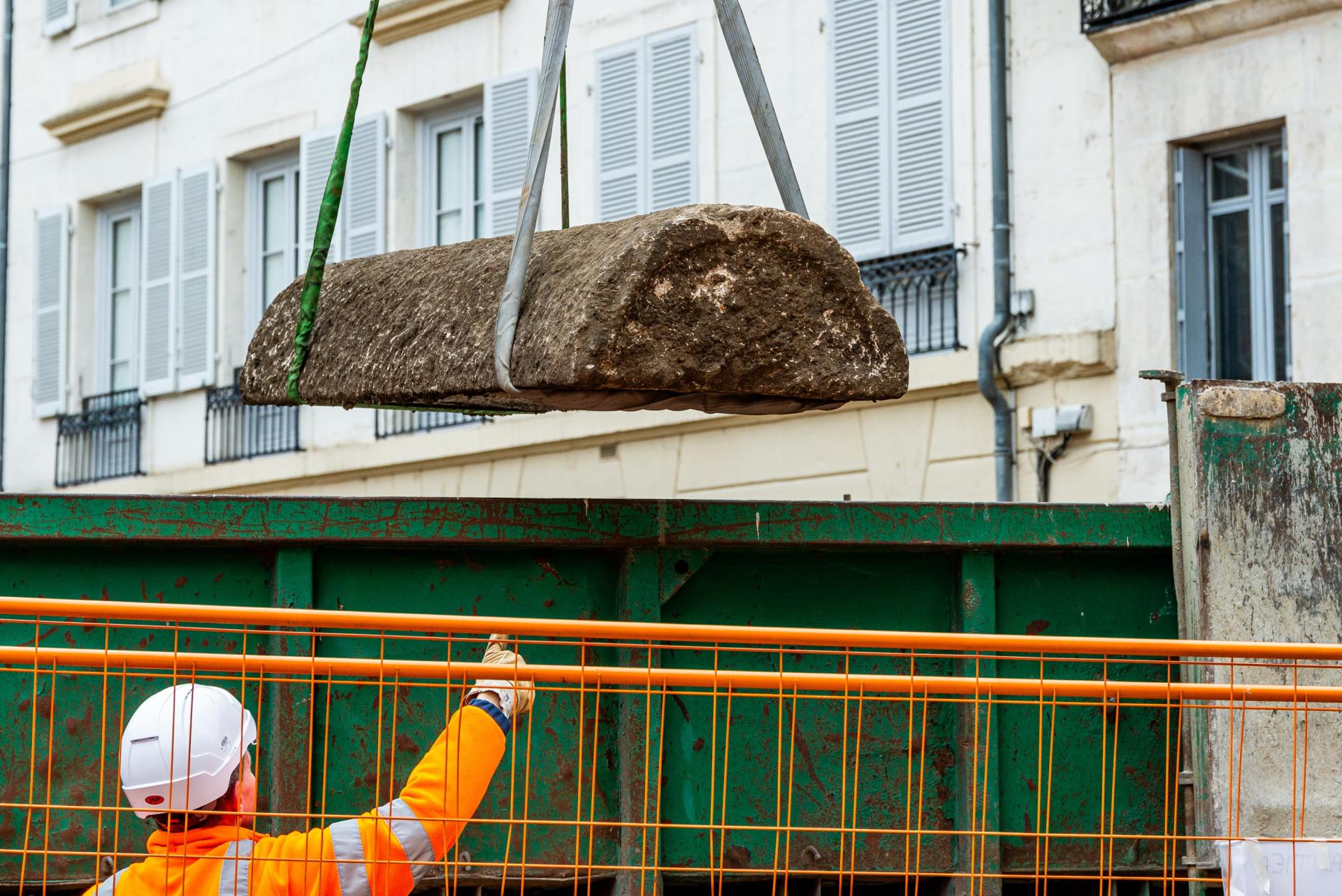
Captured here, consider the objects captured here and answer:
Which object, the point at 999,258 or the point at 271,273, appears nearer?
the point at 999,258

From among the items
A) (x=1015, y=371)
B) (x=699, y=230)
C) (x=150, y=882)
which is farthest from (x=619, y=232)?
(x=1015, y=371)

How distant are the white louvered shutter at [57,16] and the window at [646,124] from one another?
6488mm

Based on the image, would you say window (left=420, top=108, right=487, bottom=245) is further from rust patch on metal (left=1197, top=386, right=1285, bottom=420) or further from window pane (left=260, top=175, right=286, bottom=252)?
rust patch on metal (left=1197, top=386, right=1285, bottom=420)

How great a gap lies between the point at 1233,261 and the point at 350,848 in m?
8.89

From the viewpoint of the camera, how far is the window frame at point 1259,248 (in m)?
11.2

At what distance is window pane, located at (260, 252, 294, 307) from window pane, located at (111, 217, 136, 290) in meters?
1.79

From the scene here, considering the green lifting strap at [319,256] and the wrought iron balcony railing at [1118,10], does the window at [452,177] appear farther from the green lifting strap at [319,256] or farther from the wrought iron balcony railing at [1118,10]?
the green lifting strap at [319,256]

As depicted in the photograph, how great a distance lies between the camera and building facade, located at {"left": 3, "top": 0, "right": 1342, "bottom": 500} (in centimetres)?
1146

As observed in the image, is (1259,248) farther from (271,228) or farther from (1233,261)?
(271,228)

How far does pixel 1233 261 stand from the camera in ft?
37.8

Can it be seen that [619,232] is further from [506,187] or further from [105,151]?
[105,151]

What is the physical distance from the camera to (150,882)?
349 centimetres

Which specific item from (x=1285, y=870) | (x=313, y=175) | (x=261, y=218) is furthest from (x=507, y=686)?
(x=261, y=218)

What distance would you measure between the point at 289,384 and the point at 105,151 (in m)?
13.6
